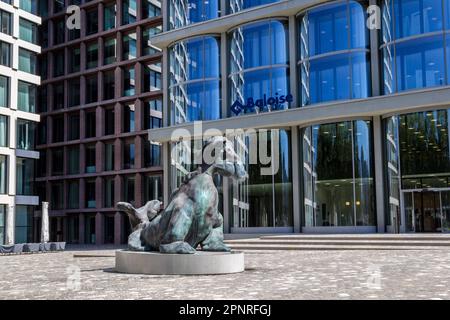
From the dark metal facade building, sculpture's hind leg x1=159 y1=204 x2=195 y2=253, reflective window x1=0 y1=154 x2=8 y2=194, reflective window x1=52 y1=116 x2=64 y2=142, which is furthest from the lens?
reflective window x1=52 y1=116 x2=64 y2=142

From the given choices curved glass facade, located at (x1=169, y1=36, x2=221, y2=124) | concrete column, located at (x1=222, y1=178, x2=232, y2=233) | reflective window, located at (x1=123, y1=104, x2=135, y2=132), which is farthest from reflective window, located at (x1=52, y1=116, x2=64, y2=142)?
concrete column, located at (x1=222, y1=178, x2=232, y2=233)

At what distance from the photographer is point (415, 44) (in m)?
30.7

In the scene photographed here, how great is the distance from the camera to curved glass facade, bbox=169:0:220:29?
39250 mm

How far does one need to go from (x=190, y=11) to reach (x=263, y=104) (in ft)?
31.3

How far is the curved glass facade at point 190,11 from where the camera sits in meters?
39.2

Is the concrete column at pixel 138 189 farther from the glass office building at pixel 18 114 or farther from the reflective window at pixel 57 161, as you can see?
the reflective window at pixel 57 161

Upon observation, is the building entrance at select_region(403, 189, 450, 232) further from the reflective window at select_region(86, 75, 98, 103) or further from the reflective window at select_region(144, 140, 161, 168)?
the reflective window at select_region(86, 75, 98, 103)

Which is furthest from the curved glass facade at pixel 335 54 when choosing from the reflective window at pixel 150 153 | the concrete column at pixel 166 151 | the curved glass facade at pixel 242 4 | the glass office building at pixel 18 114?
the glass office building at pixel 18 114

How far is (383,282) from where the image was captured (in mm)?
11828

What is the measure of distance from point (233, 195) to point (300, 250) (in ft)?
38.0

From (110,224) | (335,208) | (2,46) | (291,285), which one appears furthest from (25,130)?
(291,285)

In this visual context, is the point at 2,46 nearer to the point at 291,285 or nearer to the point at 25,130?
the point at 25,130

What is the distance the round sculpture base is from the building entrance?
1882cm

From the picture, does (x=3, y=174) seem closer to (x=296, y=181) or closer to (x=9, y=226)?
(x=9, y=226)
